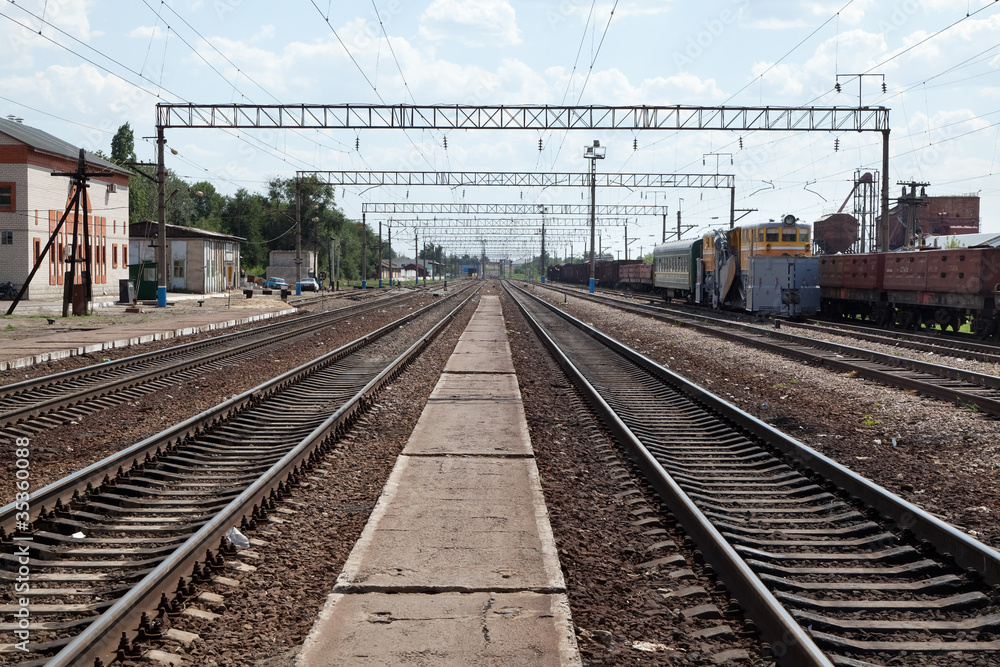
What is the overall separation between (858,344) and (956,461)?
12.4m

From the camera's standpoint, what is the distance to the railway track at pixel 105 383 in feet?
33.3

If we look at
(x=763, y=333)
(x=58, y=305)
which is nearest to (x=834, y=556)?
(x=763, y=333)

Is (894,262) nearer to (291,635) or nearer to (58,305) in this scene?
(291,635)

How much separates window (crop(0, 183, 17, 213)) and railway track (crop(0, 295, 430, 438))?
2353cm

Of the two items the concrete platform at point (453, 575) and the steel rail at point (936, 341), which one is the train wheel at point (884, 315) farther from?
the concrete platform at point (453, 575)

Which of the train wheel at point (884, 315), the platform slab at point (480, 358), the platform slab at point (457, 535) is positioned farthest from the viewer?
the train wheel at point (884, 315)

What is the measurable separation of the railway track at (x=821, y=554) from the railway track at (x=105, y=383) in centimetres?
673

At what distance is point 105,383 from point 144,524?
766 cm

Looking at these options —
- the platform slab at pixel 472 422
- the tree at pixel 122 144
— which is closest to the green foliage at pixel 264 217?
the tree at pixel 122 144

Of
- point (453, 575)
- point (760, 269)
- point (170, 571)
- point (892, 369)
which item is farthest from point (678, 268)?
point (170, 571)

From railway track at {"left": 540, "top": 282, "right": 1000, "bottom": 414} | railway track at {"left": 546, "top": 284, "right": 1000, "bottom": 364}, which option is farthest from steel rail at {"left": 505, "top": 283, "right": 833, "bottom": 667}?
railway track at {"left": 546, "top": 284, "right": 1000, "bottom": 364}

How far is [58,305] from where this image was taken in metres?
35.8

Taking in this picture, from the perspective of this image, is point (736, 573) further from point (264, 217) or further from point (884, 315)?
point (264, 217)

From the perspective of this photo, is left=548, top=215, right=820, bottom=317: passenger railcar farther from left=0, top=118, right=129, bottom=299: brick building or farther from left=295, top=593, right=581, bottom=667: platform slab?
left=295, top=593, right=581, bottom=667: platform slab
